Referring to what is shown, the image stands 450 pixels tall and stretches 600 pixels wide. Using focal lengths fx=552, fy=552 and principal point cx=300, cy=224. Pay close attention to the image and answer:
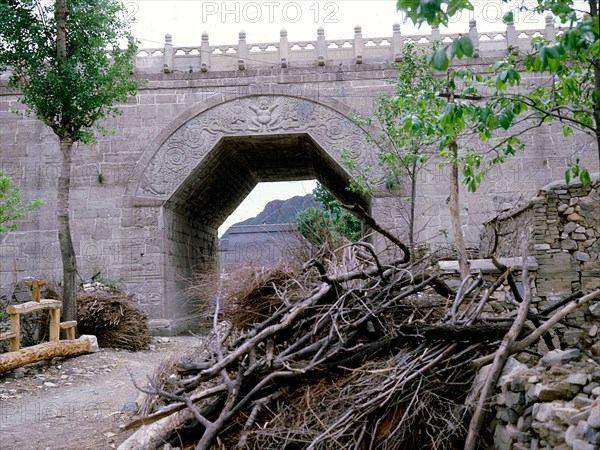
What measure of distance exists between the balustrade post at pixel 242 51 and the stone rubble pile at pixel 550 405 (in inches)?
460

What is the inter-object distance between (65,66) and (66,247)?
3267mm

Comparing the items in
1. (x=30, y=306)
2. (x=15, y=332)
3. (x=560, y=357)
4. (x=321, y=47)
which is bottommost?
(x=15, y=332)

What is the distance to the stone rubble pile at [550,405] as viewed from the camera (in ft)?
8.73

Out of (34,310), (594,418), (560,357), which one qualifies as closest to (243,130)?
(34,310)

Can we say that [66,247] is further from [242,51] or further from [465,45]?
[465,45]

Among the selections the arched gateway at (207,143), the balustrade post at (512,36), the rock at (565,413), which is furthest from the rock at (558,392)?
the balustrade post at (512,36)

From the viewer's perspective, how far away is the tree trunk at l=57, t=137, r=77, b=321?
32.6ft

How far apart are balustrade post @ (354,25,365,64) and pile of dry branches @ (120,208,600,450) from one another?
998 centimetres

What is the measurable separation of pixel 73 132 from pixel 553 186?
835cm

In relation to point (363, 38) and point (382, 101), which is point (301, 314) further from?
point (363, 38)

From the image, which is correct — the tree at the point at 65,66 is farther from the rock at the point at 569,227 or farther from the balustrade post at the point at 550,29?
the balustrade post at the point at 550,29

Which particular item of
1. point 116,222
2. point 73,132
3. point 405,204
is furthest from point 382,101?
point 116,222

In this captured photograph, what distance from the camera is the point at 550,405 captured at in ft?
9.57

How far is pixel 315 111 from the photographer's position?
44.9ft
